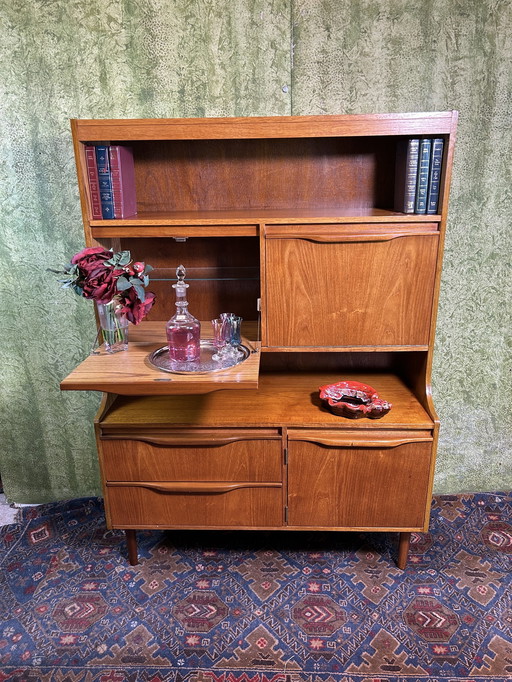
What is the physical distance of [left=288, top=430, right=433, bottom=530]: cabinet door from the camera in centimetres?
193

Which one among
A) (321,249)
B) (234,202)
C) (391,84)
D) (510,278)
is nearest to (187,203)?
(234,202)

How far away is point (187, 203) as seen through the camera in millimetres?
2139

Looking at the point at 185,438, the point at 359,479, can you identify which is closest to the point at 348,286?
the point at 359,479

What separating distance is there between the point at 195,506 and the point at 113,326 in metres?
0.79

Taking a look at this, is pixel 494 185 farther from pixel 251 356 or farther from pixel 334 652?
pixel 334 652

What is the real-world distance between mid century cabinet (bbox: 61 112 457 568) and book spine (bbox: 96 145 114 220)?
0.18 ft

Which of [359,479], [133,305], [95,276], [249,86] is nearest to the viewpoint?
[95,276]

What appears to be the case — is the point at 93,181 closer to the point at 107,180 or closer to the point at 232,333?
the point at 107,180

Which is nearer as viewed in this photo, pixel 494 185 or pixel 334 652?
pixel 334 652

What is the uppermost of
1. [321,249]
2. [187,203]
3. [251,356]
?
[187,203]

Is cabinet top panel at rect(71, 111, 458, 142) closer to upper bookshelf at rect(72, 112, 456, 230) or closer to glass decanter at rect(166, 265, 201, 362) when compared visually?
upper bookshelf at rect(72, 112, 456, 230)

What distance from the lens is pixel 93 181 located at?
1.89m

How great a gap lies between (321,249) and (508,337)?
3.75 feet

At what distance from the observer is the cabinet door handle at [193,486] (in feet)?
6.56
